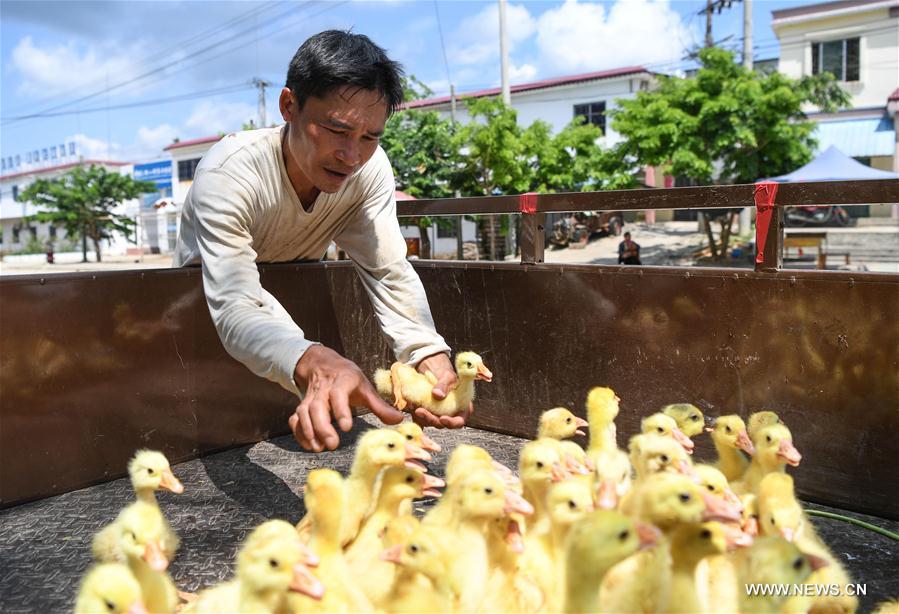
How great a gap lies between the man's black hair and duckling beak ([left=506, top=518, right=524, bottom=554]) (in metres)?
1.71

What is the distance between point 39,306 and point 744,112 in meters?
17.2

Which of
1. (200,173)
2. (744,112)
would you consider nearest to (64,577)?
(200,173)

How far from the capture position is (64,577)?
288cm

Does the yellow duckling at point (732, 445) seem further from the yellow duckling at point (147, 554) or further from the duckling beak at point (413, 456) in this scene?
the yellow duckling at point (147, 554)

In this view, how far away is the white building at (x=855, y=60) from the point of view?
25734 mm

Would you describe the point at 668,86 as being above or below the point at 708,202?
above

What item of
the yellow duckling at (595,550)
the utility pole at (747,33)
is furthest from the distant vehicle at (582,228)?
the yellow duckling at (595,550)

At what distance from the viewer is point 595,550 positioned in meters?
1.91

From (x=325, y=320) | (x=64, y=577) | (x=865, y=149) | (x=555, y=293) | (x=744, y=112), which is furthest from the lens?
(x=865, y=149)

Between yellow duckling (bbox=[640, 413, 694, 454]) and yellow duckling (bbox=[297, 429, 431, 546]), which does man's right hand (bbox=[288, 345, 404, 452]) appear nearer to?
yellow duckling (bbox=[297, 429, 431, 546])

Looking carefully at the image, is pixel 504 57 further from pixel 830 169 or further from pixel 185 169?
pixel 185 169

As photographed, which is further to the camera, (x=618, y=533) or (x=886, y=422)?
(x=886, y=422)

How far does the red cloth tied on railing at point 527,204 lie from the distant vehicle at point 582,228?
2287 cm

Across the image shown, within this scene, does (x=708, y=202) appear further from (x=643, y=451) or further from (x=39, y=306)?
(x=39, y=306)
